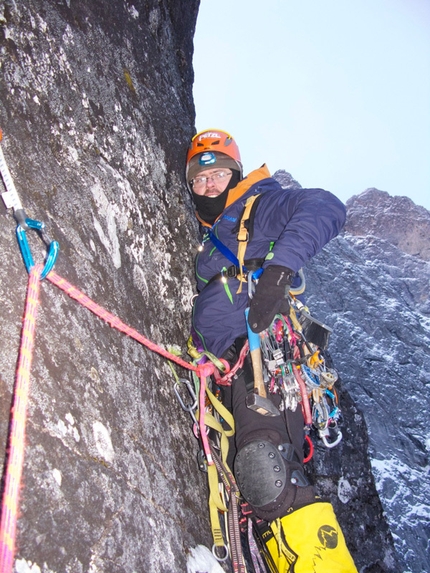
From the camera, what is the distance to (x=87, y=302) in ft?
6.36

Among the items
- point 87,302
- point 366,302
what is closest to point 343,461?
point 87,302

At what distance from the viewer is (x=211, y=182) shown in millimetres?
4191

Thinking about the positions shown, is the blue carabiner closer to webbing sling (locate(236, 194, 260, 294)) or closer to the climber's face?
webbing sling (locate(236, 194, 260, 294))

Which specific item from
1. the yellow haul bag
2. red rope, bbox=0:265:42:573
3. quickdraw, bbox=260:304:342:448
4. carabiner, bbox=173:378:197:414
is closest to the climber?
the yellow haul bag

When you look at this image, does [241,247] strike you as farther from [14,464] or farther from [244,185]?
[14,464]

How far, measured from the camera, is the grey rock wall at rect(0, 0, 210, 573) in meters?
1.69

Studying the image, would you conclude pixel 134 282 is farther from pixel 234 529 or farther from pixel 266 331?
pixel 234 529

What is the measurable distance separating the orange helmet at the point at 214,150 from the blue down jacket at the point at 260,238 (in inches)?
16.0

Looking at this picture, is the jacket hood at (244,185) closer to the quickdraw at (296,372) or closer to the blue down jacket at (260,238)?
the blue down jacket at (260,238)

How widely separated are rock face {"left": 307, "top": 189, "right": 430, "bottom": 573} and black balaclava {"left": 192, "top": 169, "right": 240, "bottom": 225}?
5564 centimetres

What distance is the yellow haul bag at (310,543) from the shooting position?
8.50 feet

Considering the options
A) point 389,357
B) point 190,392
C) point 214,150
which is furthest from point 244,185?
point 389,357

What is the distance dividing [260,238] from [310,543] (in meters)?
2.35

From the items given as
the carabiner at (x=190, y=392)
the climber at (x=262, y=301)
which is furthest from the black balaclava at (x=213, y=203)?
the carabiner at (x=190, y=392)
